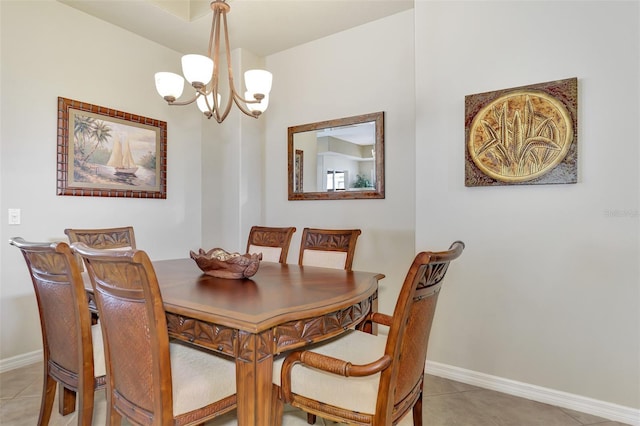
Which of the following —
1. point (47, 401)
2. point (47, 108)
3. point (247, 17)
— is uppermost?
point (247, 17)

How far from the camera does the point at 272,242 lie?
2.70m

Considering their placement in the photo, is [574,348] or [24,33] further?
[24,33]

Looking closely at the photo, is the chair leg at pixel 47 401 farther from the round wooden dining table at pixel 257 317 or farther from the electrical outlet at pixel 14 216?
the electrical outlet at pixel 14 216

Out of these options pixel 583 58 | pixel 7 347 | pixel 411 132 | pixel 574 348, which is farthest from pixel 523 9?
pixel 7 347

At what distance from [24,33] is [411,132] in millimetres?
3095

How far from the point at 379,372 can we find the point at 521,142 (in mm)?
1747

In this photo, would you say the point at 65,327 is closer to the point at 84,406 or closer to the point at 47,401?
the point at 84,406

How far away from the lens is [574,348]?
2043mm

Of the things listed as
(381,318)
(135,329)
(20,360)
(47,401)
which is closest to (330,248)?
(381,318)

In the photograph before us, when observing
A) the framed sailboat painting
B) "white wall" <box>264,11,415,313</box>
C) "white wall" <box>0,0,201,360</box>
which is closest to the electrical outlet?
"white wall" <box>0,0,201,360</box>

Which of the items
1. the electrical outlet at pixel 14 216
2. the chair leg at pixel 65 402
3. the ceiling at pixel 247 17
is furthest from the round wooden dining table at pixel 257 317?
the ceiling at pixel 247 17

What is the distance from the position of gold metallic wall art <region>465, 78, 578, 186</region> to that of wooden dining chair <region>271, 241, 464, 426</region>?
3.71 feet

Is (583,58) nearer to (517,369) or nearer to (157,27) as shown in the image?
(517,369)

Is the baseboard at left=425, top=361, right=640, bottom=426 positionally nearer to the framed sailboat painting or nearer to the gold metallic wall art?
the gold metallic wall art
